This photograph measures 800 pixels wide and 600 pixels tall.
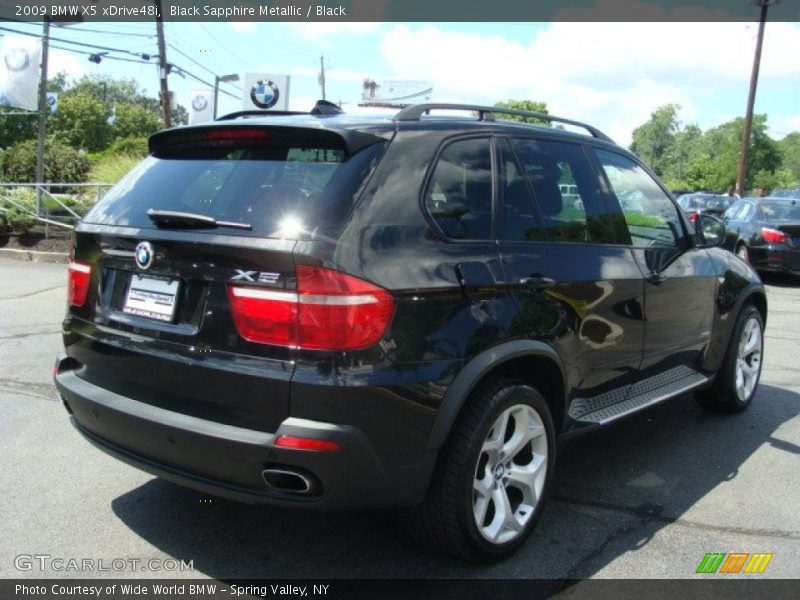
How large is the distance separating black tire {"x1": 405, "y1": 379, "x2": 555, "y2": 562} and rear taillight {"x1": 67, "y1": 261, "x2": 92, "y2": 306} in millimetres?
1729

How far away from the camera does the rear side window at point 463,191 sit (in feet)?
9.66

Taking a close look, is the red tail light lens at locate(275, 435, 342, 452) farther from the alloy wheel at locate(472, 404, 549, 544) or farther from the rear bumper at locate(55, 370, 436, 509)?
the alloy wheel at locate(472, 404, 549, 544)

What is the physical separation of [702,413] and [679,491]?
63.0 inches

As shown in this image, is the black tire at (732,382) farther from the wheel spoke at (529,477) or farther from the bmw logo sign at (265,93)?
the bmw logo sign at (265,93)

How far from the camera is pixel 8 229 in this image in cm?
1402

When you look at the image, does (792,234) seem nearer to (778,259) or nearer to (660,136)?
(778,259)

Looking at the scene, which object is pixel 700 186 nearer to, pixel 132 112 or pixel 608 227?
pixel 132 112

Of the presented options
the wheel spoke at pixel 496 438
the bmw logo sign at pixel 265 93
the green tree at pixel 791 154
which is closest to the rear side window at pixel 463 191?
the wheel spoke at pixel 496 438

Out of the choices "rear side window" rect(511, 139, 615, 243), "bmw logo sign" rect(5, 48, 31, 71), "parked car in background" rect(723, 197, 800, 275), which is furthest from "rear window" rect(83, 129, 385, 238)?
"bmw logo sign" rect(5, 48, 31, 71)

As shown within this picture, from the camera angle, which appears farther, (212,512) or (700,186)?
(700,186)

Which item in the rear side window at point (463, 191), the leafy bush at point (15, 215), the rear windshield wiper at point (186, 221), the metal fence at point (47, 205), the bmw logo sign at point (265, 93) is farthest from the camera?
the bmw logo sign at point (265, 93)

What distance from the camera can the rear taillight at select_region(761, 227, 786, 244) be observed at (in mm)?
12609

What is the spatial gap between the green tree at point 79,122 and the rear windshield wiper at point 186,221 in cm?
6905
